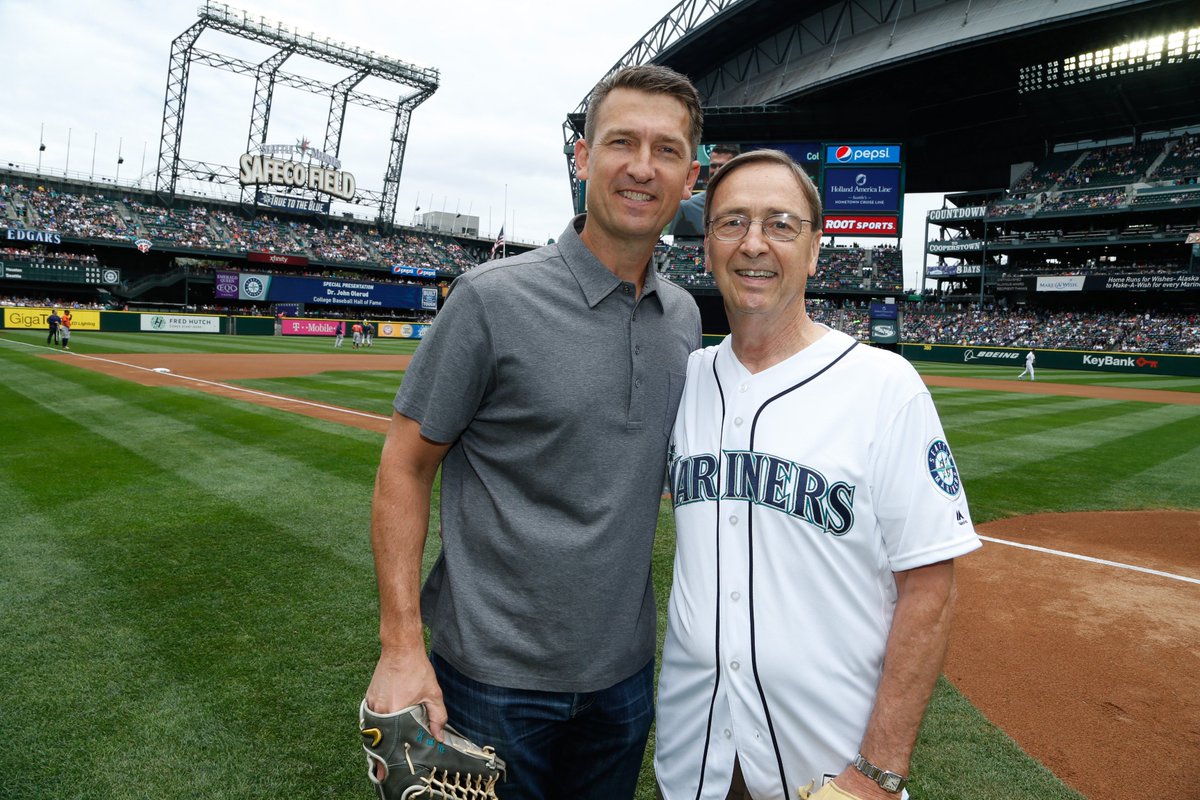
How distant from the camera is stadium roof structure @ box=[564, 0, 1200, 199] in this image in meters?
36.6

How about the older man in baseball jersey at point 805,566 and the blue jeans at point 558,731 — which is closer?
the older man in baseball jersey at point 805,566

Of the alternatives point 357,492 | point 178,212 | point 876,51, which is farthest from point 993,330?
point 178,212

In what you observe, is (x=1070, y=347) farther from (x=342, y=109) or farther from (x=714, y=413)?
(x=342, y=109)

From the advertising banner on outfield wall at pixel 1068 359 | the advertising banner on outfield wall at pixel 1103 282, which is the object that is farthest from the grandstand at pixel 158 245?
the advertising banner on outfield wall at pixel 1103 282

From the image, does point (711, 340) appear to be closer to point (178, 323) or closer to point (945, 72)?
point (945, 72)

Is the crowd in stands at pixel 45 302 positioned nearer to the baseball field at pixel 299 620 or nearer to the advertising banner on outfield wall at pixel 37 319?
the advertising banner on outfield wall at pixel 37 319

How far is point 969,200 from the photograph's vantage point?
6594cm

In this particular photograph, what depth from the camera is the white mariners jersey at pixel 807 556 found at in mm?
1653

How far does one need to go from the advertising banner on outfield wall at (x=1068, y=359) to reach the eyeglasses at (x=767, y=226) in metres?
35.3

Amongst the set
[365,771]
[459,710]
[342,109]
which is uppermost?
[342,109]

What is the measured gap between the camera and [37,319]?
3947cm

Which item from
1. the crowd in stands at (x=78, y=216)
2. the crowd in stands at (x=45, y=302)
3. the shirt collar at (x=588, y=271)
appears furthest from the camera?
the crowd in stands at (x=78, y=216)

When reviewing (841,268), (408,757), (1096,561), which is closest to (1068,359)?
(841,268)

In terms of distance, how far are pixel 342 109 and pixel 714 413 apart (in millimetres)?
64954
